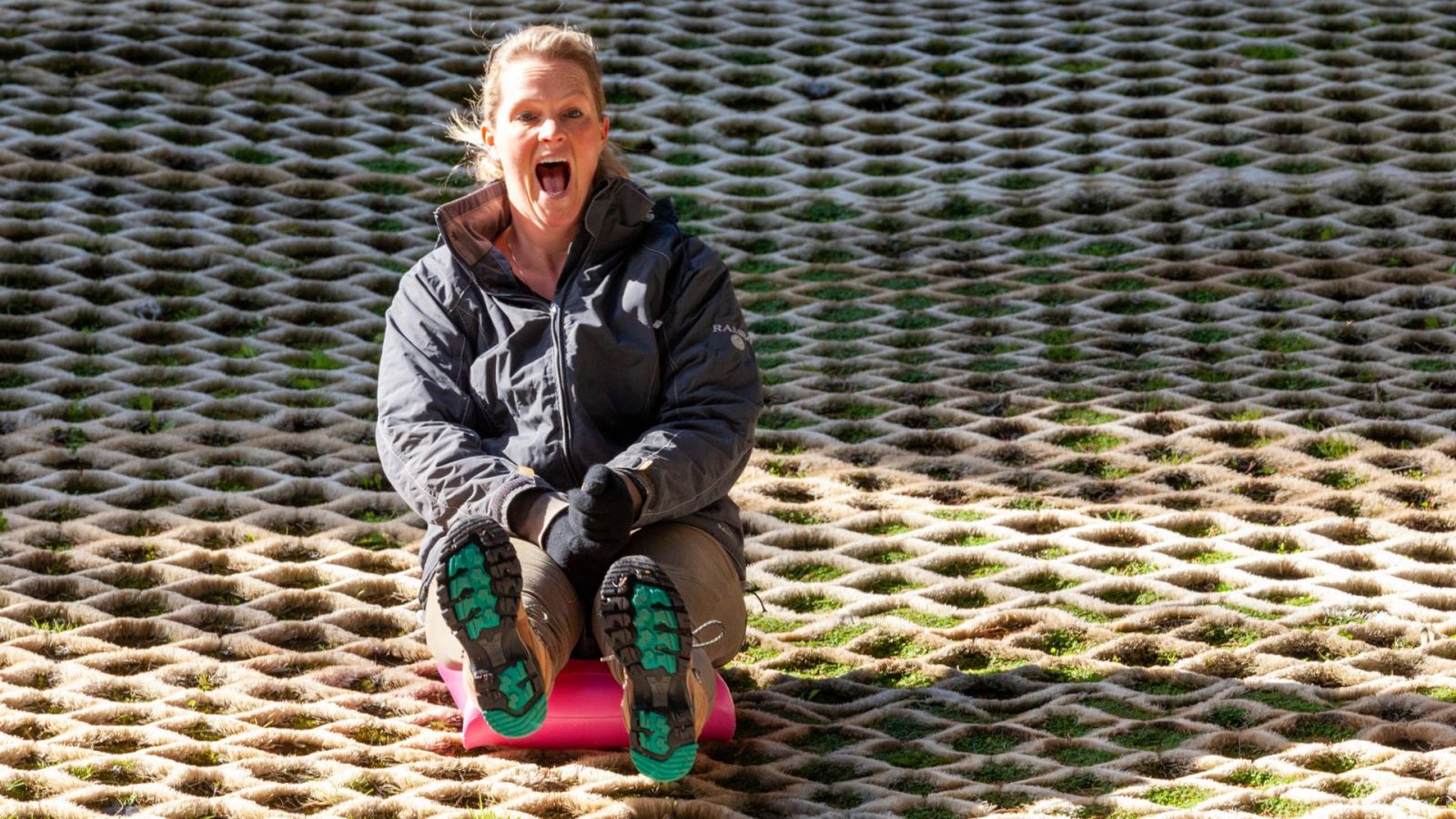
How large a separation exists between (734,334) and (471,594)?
770mm

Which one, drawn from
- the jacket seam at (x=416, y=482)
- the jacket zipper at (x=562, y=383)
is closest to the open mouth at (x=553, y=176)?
the jacket zipper at (x=562, y=383)

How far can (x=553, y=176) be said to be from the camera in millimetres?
2875

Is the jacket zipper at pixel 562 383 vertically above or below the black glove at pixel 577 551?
above

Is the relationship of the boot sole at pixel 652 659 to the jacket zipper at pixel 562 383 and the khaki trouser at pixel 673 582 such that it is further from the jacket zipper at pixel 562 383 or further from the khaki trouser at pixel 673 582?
the jacket zipper at pixel 562 383

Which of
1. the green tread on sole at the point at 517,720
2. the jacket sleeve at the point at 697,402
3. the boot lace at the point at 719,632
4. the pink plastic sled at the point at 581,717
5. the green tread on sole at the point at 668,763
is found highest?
the jacket sleeve at the point at 697,402

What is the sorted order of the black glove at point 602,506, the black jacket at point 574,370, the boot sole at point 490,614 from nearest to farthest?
the boot sole at point 490,614, the black glove at point 602,506, the black jacket at point 574,370

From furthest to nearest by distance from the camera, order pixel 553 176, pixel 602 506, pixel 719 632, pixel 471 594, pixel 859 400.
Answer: pixel 859 400
pixel 553 176
pixel 719 632
pixel 602 506
pixel 471 594

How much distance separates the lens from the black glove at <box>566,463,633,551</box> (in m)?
2.47

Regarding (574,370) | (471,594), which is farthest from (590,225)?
(471,594)

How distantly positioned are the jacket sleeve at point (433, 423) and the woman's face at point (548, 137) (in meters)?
0.25

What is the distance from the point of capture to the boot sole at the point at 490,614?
7.53ft

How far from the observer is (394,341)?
9.57 feet

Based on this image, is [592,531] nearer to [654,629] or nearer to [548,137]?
[654,629]

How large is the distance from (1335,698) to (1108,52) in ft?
12.5
